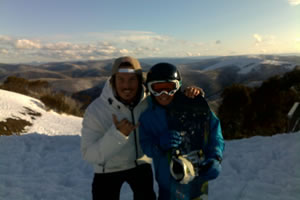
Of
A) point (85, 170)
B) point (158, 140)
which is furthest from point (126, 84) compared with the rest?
point (85, 170)

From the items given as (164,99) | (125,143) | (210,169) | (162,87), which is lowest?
(210,169)

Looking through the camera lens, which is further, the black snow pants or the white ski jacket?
the black snow pants

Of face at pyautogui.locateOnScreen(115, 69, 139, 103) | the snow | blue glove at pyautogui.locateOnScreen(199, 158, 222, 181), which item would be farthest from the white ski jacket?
the snow

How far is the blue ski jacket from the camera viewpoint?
217 centimetres

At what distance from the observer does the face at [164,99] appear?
227 cm

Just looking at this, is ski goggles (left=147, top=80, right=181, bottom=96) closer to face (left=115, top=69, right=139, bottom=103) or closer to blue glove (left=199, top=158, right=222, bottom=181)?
face (left=115, top=69, right=139, bottom=103)

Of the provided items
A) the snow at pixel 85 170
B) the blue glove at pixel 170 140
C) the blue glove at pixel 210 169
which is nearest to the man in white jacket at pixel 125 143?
the blue glove at pixel 170 140

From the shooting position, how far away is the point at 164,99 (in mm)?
2270

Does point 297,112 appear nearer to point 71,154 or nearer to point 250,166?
point 250,166

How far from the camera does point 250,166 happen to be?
5.29 meters

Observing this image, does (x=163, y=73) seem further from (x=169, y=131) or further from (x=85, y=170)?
(x=85, y=170)

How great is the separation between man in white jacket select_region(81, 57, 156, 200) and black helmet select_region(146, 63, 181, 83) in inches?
6.9

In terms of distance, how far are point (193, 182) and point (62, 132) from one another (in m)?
9.35

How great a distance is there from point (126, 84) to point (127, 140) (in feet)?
1.96
